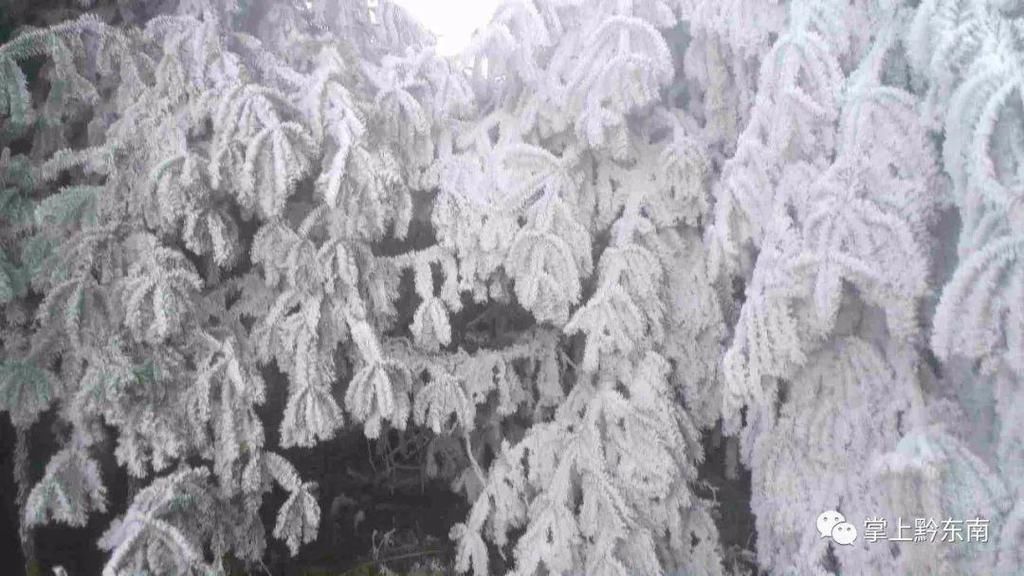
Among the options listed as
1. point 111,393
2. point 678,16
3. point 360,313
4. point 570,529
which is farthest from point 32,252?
point 678,16

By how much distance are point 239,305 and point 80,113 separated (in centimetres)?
94

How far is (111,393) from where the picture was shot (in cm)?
214

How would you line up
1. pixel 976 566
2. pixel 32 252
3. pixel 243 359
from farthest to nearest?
1. pixel 243 359
2. pixel 32 252
3. pixel 976 566

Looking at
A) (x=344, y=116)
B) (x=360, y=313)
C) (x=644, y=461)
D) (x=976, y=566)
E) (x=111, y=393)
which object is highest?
(x=344, y=116)

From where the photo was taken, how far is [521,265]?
251cm

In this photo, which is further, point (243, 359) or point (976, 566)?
point (243, 359)

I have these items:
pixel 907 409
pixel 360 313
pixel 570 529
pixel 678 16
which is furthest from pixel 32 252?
pixel 907 409

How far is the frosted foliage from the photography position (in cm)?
182

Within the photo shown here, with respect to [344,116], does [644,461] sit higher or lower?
lower

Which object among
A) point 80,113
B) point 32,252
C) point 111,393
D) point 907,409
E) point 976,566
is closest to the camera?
point 976,566

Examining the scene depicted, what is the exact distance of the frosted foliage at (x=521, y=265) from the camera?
182 centimetres

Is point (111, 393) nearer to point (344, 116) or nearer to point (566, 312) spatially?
point (344, 116)

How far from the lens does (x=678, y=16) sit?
2557 millimetres

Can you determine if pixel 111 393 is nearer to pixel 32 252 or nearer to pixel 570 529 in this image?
pixel 32 252
